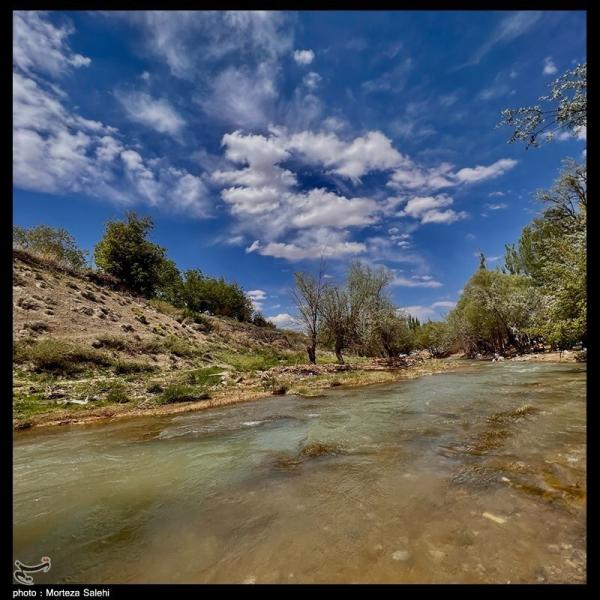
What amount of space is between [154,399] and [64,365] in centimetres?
592

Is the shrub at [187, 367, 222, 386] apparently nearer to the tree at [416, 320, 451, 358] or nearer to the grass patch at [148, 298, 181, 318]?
the grass patch at [148, 298, 181, 318]

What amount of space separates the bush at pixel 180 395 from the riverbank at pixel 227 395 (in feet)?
0.86

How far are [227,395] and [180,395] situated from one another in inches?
87.7

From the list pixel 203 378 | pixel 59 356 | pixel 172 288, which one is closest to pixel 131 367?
pixel 59 356

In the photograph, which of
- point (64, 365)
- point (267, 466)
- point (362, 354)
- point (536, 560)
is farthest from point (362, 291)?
point (536, 560)

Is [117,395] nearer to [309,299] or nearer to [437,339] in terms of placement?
[309,299]

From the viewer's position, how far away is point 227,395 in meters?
15.7

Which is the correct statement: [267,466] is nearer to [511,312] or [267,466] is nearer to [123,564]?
[123,564]

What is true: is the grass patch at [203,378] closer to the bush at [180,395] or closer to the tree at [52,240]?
the bush at [180,395]

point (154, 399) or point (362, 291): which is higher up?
point (362, 291)

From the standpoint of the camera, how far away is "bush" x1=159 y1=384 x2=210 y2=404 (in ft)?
47.4

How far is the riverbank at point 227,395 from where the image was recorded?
1163 cm
